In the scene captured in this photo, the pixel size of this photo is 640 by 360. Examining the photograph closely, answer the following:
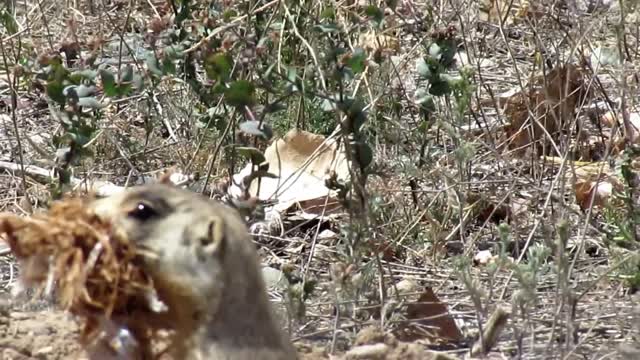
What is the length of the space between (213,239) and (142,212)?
0.58ft

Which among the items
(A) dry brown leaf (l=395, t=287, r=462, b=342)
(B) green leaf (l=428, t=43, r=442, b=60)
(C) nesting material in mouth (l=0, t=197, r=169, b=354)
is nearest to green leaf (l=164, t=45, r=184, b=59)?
(B) green leaf (l=428, t=43, r=442, b=60)

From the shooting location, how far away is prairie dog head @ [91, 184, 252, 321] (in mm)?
2924

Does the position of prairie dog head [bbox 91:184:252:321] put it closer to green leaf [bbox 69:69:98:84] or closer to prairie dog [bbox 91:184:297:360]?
prairie dog [bbox 91:184:297:360]

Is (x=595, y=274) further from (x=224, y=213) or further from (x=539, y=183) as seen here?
Result: (x=224, y=213)

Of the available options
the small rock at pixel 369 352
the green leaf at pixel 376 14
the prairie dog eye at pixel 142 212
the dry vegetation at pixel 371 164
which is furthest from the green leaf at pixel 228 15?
the prairie dog eye at pixel 142 212

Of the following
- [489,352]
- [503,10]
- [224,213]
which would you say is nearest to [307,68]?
[489,352]

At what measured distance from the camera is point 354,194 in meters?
4.57

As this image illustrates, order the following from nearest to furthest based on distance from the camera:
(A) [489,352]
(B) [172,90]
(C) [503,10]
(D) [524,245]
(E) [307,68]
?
(A) [489,352], (E) [307,68], (D) [524,245], (B) [172,90], (C) [503,10]

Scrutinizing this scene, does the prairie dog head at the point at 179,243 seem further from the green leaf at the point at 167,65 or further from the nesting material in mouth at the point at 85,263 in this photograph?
the green leaf at the point at 167,65

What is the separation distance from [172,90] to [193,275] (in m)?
3.11

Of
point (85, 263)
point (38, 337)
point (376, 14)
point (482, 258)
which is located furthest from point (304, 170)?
point (85, 263)

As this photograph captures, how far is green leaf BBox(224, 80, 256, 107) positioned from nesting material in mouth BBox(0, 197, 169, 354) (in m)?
1.13

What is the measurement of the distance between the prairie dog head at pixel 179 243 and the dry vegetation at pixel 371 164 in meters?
0.15

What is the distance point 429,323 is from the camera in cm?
419
